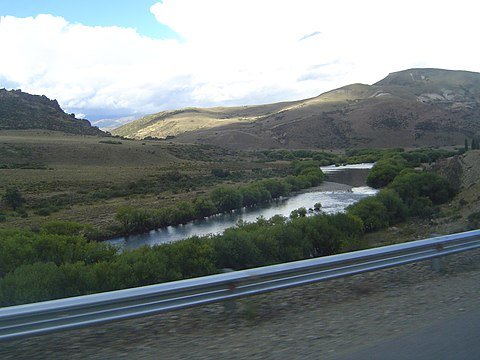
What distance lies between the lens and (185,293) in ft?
18.4

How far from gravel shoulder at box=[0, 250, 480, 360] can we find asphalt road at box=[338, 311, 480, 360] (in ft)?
0.50

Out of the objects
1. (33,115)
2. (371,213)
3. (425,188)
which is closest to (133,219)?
(371,213)

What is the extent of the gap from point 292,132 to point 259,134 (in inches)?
443

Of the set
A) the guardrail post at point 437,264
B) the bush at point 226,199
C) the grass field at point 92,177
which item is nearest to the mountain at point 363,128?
the grass field at point 92,177

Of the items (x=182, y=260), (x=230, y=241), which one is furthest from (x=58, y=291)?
(x=230, y=241)

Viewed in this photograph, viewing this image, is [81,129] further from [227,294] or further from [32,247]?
[227,294]

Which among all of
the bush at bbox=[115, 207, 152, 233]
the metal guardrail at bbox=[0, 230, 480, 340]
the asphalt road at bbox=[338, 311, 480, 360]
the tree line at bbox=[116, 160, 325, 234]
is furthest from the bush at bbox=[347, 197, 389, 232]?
the asphalt road at bbox=[338, 311, 480, 360]

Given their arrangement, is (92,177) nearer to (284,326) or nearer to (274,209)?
(274,209)

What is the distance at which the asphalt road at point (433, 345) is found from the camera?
4.72 meters

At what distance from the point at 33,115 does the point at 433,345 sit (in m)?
114

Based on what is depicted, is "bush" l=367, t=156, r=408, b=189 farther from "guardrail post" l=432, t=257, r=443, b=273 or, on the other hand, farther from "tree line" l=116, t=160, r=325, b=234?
"guardrail post" l=432, t=257, r=443, b=273

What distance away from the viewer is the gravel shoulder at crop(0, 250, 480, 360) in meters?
4.95

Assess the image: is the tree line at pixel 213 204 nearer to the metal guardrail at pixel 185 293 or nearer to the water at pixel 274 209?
the water at pixel 274 209

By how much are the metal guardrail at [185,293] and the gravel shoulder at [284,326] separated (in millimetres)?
287
